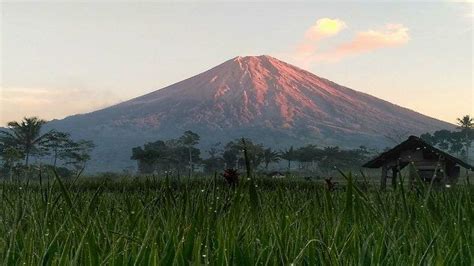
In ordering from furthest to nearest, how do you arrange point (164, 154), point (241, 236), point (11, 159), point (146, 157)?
point (164, 154)
point (146, 157)
point (11, 159)
point (241, 236)

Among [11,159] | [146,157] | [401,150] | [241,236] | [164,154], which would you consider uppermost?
[164,154]

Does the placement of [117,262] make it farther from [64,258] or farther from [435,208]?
[435,208]

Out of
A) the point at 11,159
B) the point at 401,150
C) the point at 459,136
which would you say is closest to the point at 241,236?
the point at 11,159

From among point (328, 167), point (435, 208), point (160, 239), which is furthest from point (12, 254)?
point (328, 167)

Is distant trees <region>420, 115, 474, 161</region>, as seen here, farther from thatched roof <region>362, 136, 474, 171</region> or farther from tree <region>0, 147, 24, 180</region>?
tree <region>0, 147, 24, 180</region>

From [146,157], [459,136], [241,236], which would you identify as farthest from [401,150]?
[459,136]

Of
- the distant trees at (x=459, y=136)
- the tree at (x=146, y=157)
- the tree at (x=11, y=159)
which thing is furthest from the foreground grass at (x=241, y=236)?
the distant trees at (x=459, y=136)

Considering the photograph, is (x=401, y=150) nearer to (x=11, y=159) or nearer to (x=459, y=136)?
(x=11, y=159)

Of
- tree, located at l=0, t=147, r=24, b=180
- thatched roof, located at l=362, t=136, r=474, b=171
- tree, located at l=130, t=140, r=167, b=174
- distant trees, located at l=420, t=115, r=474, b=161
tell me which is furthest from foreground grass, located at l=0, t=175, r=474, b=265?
distant trees, located at l=420, t=115, r=474, b=161

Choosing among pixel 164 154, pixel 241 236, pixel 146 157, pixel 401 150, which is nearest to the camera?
pixel 241 236

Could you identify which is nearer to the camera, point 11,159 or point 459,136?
point 11,159

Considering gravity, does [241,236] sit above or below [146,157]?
below

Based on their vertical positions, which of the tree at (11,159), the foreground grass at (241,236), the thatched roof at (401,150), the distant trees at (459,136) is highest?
the distant trees at (459,136)

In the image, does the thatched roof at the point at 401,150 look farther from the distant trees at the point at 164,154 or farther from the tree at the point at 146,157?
the tree at the point at 146,157
